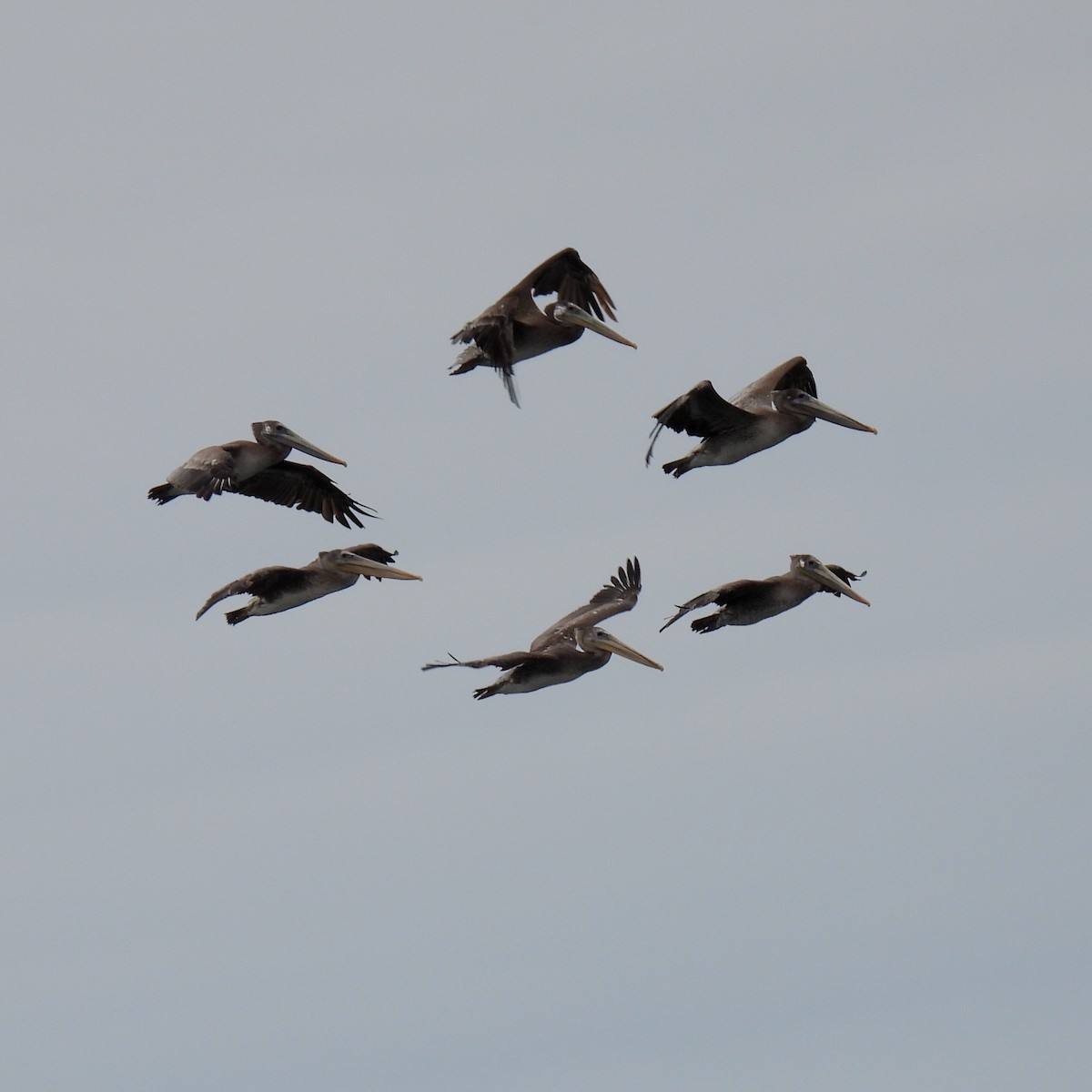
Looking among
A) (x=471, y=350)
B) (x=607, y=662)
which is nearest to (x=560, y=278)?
(x=471, y=350)

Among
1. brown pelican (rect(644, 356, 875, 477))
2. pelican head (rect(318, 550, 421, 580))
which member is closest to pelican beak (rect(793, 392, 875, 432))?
brown pelican (rect(644, 356, 875, 477))

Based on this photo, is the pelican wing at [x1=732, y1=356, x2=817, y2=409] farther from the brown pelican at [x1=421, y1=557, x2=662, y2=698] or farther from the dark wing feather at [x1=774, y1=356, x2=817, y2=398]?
the brown pelican at [x1=421, y1=557, x2=662, y2=698]

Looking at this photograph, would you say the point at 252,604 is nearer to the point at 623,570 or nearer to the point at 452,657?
the point at 452,657

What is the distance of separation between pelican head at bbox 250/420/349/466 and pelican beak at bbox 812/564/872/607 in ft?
14.5

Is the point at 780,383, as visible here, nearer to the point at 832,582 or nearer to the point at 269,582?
the point at 832,582

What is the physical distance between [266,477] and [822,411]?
17.6 feet

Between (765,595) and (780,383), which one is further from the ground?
(780,383)

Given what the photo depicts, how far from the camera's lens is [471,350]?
70.9 ft

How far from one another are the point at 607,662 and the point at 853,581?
9.22 ft

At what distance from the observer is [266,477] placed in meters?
24.8

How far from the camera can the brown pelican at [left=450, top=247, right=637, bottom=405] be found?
2161 cm

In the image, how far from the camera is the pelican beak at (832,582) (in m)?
23.4

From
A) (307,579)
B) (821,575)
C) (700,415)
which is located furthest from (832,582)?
(307,579)

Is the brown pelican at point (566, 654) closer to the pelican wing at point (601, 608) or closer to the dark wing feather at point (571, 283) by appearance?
the pelican wing at point (601, 608)
